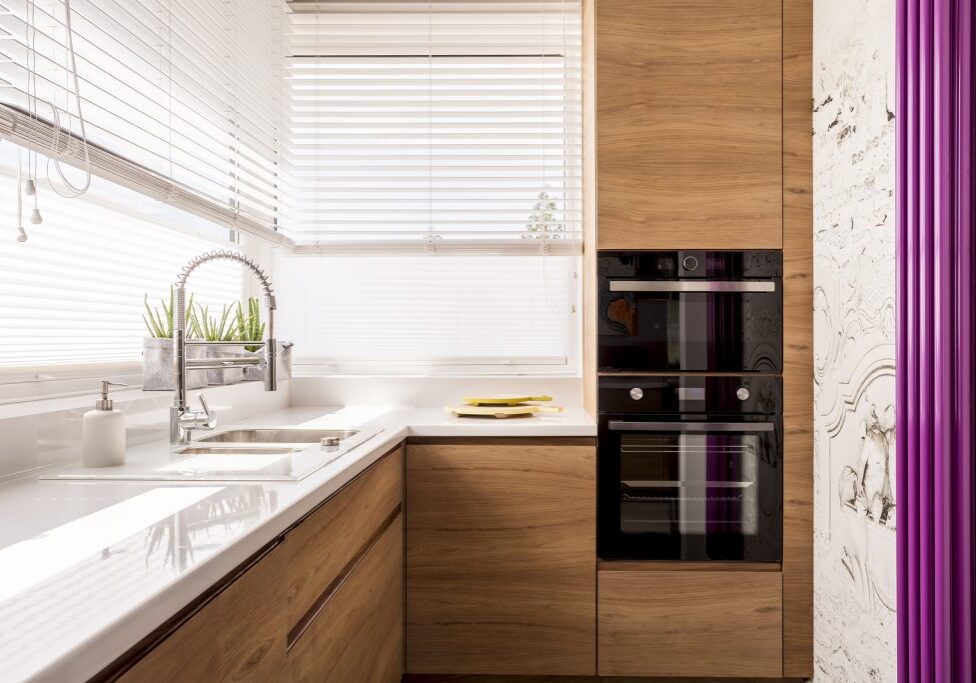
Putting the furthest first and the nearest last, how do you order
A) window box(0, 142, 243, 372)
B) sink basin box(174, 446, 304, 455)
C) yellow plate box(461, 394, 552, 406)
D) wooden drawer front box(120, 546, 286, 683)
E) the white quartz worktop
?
yellow plate box(461, 394, 552, 406), sink basin box(174, 446, 304, 455), window box(0, 142, 243, 372), wooden drawer front box(120, 546, 286, 683), the white quartz worktop

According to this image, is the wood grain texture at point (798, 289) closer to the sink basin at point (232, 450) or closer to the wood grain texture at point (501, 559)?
the wood grain texture at point (501, 559)

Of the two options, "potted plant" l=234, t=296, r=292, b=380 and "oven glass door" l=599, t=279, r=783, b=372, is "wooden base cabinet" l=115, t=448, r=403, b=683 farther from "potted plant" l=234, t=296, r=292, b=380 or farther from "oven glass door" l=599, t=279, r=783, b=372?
"oven glass door" l=599, t=279, r=783, b=372

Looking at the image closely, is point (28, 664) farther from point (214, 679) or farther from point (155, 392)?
point (155, 392)

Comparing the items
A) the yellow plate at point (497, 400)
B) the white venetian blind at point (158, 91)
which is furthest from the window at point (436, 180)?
the yellow plate at point (497, 400)

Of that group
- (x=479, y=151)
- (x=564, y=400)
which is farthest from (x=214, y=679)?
(x=479, y=151)

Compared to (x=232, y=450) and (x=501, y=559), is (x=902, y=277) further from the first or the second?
(x=232, y=450)

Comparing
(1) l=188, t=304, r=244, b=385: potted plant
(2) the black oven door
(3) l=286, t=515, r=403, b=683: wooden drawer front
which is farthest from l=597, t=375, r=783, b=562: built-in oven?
(1) l=188, t=304, r=244, b=385: potted plant

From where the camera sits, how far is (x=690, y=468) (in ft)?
7.09

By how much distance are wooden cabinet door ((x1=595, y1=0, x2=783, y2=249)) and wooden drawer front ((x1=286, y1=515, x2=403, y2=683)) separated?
1.21 m

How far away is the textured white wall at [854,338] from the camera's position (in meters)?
1.70

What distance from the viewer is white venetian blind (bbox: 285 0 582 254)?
268 cm

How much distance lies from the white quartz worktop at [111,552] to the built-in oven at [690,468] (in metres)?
1.02

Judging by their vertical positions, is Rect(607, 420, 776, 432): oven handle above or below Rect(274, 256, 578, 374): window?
below

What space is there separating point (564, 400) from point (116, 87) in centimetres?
186
